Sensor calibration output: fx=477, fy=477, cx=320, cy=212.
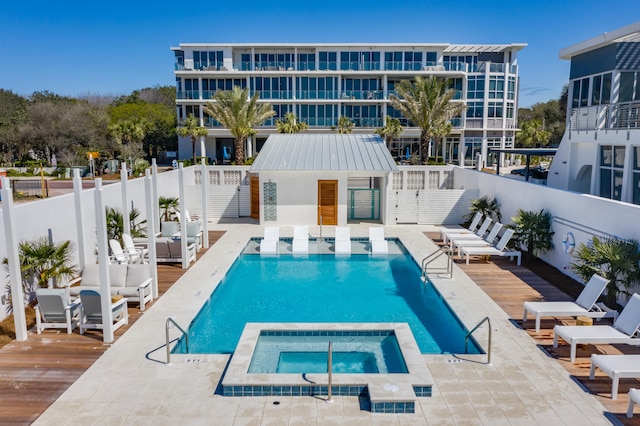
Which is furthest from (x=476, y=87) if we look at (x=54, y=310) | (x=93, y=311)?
(x=54, y=310)

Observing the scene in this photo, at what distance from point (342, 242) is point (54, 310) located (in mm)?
10804

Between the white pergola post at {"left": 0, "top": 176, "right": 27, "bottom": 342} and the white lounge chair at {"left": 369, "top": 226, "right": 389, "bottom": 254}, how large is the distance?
11941mm

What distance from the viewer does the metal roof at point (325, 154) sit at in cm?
2216

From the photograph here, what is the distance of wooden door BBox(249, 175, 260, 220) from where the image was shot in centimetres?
2403

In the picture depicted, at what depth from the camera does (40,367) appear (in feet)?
28.2

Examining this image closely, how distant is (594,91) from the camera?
19141 millimetres

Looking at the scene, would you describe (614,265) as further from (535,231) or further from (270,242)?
(270,242)

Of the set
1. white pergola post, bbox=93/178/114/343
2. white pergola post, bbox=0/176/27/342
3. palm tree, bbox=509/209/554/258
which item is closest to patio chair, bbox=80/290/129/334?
white pergola post, bbox=93/178/114/343

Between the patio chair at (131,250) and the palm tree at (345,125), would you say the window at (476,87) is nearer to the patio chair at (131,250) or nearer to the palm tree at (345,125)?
the palm tree at (345,125)

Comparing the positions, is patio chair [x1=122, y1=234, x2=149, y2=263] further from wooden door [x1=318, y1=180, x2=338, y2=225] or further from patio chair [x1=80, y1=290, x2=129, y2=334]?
wooden door [x1=318, y1=180, x2=338, y2=225]

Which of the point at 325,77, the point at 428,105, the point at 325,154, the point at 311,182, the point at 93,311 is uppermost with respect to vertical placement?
the point at 325,77

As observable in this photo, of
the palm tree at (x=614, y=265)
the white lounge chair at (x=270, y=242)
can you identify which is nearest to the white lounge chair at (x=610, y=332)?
the palm tree at (x=614, y=265)

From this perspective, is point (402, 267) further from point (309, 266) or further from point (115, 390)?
point (115, 390)

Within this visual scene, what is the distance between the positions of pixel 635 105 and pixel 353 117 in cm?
3134
